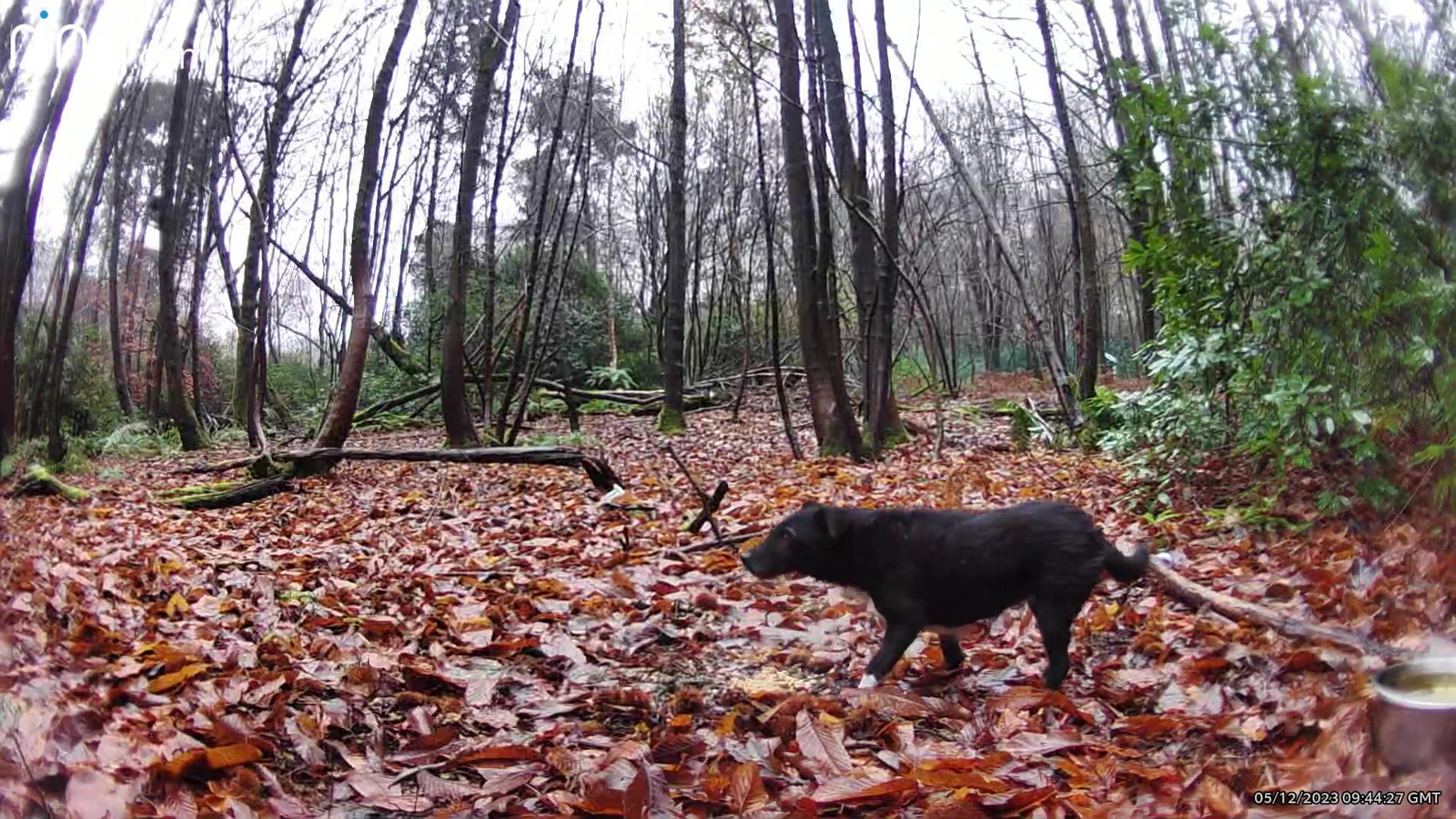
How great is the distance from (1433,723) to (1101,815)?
1.80 feet

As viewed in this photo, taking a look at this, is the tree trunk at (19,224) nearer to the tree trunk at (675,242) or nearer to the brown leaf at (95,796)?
the brown leaf at (95,796)

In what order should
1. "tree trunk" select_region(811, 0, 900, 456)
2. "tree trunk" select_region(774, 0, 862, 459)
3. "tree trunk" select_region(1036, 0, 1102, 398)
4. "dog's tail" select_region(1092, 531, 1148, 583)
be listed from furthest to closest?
"tree trunk" select_region(774, 0, 862, 459), "tree trunk" select_region(811, 0, 900, 456), "dog's tail" select_region(1092, 531, 1148, 583), "tree trunk" select_region(1036, 0, 1102, 398)

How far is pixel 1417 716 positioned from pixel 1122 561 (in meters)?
1.47

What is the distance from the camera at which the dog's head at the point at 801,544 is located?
9.73 ft

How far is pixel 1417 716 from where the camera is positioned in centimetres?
102

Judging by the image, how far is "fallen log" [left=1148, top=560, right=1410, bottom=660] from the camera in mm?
1246

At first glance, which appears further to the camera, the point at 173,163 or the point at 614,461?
the point at 614,461

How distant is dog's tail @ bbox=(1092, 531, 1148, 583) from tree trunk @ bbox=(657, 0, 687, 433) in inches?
189

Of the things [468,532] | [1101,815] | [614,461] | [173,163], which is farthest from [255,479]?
[1101,815]

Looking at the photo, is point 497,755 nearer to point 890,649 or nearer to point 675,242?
point 890,649

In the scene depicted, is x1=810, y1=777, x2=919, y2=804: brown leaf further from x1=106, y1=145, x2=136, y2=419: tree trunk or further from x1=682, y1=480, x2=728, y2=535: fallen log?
x1=682, y1=480, x2=728, y2=535: fallen log

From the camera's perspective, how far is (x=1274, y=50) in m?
1.44

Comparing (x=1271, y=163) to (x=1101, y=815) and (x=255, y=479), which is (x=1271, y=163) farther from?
(x=255, y=479)

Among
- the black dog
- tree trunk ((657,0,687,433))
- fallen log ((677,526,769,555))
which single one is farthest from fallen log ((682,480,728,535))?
tree trunk ((657,0,687,433))
